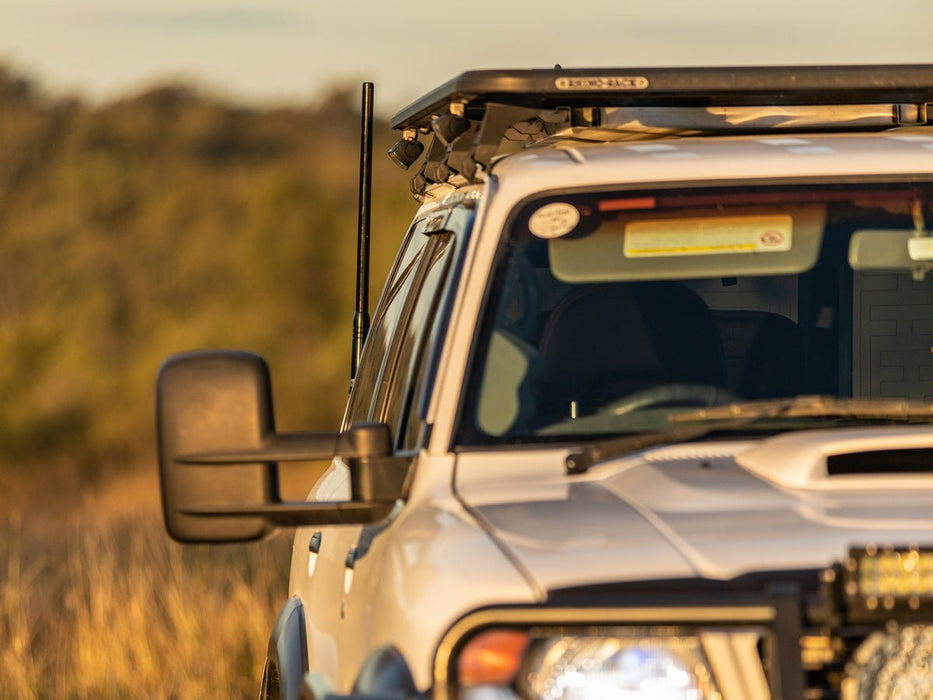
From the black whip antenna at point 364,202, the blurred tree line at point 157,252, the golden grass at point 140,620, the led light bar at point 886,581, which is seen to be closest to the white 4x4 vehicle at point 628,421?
the led light bar at point 886,581

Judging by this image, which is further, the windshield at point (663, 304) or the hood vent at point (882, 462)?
the windshield at point (663, 304)

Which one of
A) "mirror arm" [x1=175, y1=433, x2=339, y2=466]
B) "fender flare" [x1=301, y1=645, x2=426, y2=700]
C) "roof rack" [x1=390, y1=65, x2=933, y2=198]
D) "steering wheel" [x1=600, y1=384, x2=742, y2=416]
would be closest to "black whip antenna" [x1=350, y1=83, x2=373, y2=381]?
"roof rack" [x1=390, y1=65, x2=933, y2=198]

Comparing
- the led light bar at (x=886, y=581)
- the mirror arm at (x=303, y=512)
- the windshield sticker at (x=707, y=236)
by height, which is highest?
the windshield sticker at (x=707, y=236)

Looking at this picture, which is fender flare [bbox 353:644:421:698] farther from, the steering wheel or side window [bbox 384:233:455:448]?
the steering wheel

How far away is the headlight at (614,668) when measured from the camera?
284 cm

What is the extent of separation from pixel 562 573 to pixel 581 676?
152 millimetres

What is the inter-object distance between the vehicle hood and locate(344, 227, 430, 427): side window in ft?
4.24

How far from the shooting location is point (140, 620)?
8.59m

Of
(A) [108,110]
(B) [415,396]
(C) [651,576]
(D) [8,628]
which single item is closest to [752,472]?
(C) [651,576]

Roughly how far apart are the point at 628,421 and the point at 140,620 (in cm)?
513

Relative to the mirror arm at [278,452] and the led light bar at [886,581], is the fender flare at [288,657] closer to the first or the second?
the mirror arm at [278,452]

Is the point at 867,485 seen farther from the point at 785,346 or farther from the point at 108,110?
the point at 108,110

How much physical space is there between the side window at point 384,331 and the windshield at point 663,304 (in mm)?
646

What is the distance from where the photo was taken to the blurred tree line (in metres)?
29.2
